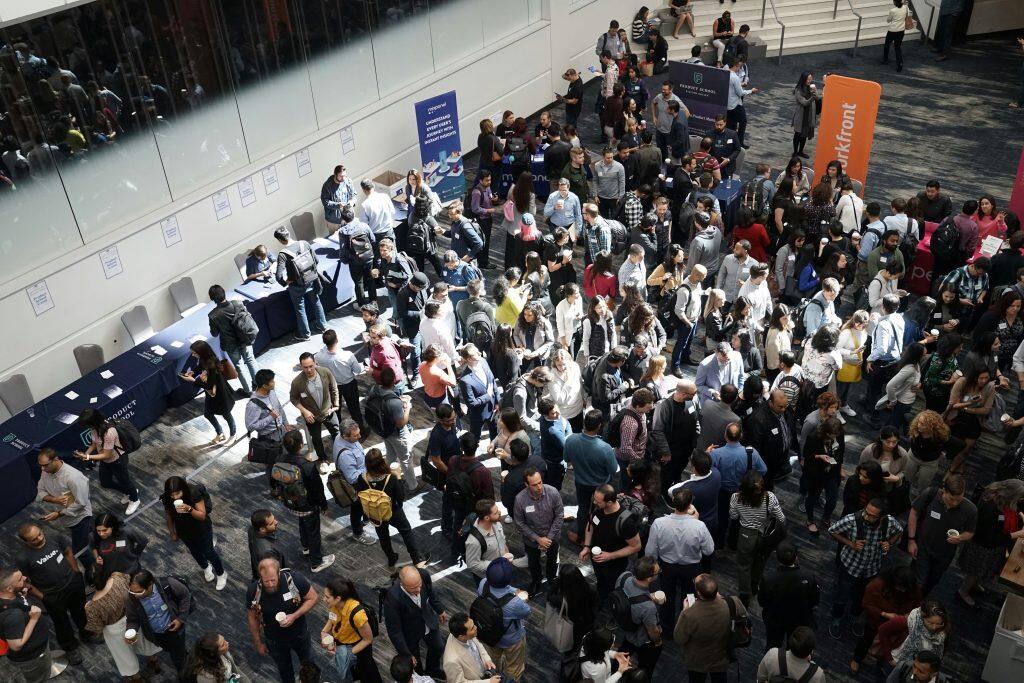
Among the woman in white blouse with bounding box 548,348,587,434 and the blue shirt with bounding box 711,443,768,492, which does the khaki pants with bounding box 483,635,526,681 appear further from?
the woman in white blouse with bounding box 548,348,587,434

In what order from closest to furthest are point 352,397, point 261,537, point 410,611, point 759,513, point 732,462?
1. point 410,611
2. point 261,537
3. point 759,513
4. point 732,462
5. point 352,397

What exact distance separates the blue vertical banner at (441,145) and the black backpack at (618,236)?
342 cm

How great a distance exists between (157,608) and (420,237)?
229 inches

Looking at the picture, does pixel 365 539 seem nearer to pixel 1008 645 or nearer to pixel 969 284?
pixel 1008 645

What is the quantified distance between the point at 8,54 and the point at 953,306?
973 cm

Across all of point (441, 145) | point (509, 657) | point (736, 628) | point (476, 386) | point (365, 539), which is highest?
point (441, 145)

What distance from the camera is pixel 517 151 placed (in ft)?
43.5

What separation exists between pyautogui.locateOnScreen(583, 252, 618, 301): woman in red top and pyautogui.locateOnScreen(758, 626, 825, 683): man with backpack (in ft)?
15.4

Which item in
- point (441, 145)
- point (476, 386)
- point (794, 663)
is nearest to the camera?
point (794, 663)

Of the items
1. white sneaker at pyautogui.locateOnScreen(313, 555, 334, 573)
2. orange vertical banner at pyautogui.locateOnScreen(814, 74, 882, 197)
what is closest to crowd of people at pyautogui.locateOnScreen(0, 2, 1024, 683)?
white sneaker at pyautogui.locateOnScreen(313, 555, 334, 573)

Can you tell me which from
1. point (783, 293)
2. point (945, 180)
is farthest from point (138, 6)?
point (945, 180)

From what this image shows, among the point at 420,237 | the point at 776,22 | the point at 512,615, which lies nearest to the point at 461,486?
the point at 512,615

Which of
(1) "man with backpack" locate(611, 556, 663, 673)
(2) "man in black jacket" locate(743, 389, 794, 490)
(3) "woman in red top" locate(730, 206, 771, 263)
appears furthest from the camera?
(3) "woman in red top" locate(730, 206, 771, 263)

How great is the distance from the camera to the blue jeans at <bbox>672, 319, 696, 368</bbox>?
9.95m
